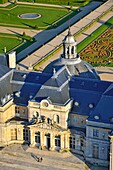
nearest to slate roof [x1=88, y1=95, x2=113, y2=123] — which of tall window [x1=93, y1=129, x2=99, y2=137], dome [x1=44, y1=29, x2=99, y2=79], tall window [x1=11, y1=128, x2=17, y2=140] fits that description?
tall window [x1=93, y1=129, x2=99, y2=137]

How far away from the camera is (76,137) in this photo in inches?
3627

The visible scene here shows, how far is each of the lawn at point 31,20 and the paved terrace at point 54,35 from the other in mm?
5681

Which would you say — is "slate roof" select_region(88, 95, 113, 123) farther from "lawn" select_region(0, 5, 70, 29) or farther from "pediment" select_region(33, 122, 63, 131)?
"lawn" select_region(0, 5, 70, 29)

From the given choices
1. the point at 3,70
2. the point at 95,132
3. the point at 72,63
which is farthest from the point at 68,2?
the point at 95,132

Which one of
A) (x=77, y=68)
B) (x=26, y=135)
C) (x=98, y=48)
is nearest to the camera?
(x=26, y=135)

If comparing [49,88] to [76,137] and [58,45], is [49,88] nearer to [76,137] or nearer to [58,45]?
[76,137]

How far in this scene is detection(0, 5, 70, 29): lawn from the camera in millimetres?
164700

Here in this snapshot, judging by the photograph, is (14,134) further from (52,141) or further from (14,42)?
(14,42)

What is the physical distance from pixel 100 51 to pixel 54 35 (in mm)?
17805

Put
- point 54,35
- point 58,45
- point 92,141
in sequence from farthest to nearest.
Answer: point 54,35 → point 58,45 → point 92,141

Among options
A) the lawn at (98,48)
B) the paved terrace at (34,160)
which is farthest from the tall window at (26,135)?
the lawn at (98,48)

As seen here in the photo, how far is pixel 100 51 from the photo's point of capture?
141 metres

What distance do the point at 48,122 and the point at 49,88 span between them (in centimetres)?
579

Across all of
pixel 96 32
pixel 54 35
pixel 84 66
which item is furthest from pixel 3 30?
pixel 84 66
